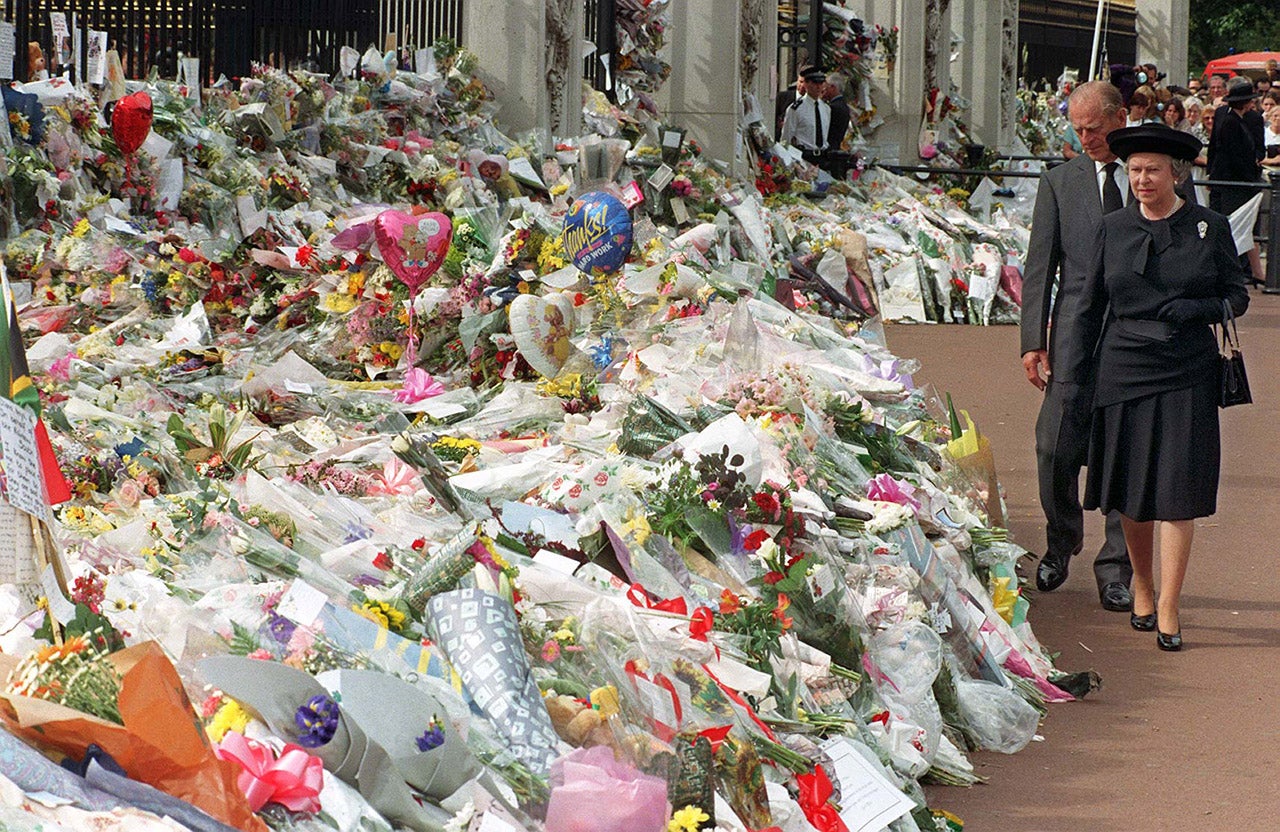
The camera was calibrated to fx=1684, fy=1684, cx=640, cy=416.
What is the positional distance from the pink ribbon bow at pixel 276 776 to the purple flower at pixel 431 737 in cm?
24

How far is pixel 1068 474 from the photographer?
19.7 ft

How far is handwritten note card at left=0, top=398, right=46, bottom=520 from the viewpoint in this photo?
2.81 m

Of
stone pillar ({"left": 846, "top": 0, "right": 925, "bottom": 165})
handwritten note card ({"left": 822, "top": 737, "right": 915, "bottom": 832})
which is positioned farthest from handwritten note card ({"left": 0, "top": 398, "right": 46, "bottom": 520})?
stone pillar ({"left": 846, "top": 0, "right": 925, "bottom": 165})

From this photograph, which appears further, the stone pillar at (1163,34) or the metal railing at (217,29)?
the stone pillar at (1163,34)

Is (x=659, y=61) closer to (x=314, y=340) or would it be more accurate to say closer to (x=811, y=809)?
(x=314, y=340)

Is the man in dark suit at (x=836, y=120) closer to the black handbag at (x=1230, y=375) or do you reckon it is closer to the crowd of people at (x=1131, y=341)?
the crowd of people at (x=1131, y=341)

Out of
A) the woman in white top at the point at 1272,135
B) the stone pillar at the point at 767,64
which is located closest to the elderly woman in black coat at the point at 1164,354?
the woman in white top at the point at 1272,135

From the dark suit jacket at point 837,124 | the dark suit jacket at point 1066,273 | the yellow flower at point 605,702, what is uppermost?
the dark suit jacket at point 837,124

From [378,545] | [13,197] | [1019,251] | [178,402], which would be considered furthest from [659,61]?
[378,545]

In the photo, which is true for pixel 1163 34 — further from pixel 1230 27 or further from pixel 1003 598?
pixel 1003 598

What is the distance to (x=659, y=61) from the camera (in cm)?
1658

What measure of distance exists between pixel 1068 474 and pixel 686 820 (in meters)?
3.29

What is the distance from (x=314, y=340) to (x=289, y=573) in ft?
15.0

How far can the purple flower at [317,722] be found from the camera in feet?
9.46
